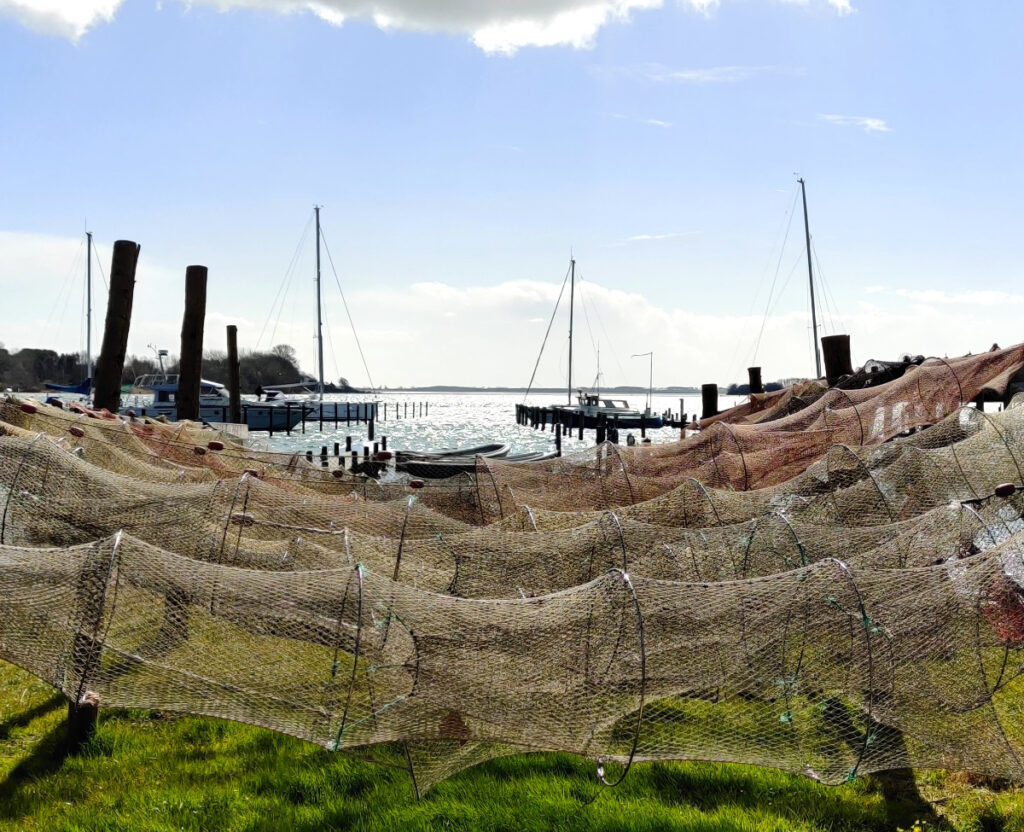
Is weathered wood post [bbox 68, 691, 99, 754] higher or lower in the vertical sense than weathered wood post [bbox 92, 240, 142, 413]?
lower

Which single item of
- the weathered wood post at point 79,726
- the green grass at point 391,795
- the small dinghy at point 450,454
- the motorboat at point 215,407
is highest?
the motorboat at point 215,407

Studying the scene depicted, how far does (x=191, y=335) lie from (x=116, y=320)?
11.4ft

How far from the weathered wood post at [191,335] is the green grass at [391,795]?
13372 mm

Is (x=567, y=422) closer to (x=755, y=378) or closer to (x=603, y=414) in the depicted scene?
(x=603, y=414)

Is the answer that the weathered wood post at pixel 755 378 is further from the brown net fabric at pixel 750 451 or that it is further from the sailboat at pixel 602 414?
the sailboat at pixel 602 414

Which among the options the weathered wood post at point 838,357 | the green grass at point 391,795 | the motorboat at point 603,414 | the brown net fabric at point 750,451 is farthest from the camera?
the motorboat at point 603,414

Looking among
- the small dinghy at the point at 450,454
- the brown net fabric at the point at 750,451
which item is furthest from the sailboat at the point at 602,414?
the brown net fabric at the point at 750,451

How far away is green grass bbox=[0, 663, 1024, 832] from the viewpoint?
454 centimetres

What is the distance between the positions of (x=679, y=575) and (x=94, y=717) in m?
3.69

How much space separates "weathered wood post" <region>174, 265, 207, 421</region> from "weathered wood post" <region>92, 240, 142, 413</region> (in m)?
3.02

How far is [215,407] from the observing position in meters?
50.7

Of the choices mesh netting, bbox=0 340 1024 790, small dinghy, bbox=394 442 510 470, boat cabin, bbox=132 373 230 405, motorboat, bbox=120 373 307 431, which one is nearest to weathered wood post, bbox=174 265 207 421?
small dinghy, bbox=394 442 510 470

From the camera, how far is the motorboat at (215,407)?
1922 inches

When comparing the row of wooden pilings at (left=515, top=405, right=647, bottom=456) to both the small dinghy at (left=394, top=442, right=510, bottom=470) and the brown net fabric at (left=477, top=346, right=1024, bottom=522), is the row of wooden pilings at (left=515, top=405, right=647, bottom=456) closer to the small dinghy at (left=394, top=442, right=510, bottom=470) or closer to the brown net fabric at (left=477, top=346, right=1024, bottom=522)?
the small dinghy at (left=394, top=442, right=510, bottom=470)
